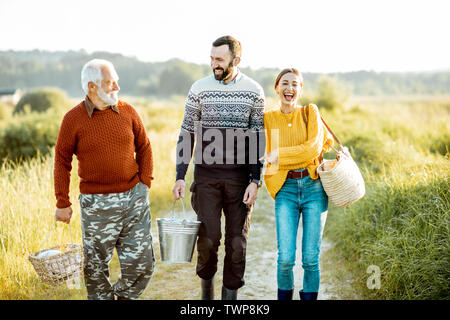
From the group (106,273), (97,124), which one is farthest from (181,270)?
(97,124)

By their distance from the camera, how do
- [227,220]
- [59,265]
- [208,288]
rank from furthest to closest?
[208,288]
[227,220]
[59,265]

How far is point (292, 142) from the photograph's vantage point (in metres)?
3.26

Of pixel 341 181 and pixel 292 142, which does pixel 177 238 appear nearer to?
pixel 292 142

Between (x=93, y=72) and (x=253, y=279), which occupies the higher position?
(x=93, y=72)

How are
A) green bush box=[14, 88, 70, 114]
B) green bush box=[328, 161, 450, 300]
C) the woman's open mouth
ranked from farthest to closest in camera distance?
1. green bush box=[14, 88, 70, 114]
2. green bush box=[328, 161, 450, 300]
3. the woman's open mouth

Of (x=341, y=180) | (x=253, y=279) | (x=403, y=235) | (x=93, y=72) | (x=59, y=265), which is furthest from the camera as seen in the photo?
(x=253, y=279)

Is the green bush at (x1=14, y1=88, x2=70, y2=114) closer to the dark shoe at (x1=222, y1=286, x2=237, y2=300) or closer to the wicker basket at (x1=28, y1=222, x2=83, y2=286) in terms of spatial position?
the wicker basket at (x1=28, y1=222, x2=83, y2=286)

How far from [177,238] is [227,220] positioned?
46 centimetres

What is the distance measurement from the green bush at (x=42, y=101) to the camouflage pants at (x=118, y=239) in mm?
18144

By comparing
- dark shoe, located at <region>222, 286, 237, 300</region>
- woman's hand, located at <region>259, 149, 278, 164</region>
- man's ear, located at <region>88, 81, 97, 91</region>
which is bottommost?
dark shoe, located at <region>222, 286, 237, 300</region>

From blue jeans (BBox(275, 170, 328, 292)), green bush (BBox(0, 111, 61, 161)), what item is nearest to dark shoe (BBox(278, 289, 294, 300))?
blue jeans (BBox(275, 170, 328, 292))

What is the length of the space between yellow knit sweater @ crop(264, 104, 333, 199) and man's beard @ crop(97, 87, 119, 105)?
3.88 feet

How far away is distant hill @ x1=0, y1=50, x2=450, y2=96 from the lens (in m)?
66.2

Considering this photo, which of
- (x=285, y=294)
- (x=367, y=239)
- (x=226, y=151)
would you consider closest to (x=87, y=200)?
(x=226, y=151)
